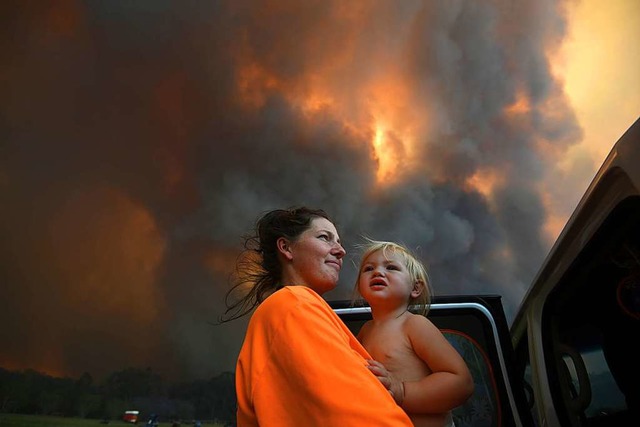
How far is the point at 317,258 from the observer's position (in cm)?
131

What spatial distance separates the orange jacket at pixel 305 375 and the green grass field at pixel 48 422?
15317 millimetres

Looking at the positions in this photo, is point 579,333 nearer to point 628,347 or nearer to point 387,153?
point 628,347

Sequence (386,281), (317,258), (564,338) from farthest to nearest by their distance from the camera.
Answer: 1. (564,338)
2. (386,281)
3. (317,258)

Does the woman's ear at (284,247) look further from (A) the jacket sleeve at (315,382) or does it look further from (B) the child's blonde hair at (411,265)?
(A) the jacket sleeve at (315,382)

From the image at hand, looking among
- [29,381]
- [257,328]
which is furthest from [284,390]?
[29,381]

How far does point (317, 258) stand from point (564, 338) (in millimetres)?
1095

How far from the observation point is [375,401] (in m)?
0.81

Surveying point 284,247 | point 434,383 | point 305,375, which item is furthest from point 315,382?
point 284,247

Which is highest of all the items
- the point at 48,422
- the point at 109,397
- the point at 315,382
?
the point at 109,397

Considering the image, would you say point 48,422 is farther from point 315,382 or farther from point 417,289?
point 315,382

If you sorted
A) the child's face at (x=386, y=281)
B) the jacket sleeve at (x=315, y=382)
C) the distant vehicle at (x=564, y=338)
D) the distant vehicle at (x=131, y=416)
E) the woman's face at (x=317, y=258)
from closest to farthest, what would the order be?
the jacket sleeve at (x=315, y=382)
the woman's face at (x=317, y=258)
the child's face at (x=386, y=281)
the distant vehicle at (x=564, y=338)
the distant vehicle at (x=131, y=416)

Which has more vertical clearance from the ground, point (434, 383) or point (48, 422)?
point (48, 422)

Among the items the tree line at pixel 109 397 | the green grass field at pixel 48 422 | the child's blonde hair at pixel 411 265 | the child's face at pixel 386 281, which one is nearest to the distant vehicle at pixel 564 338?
the child's blonde hair at pixel 411 265

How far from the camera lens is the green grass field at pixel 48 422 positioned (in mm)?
14164
